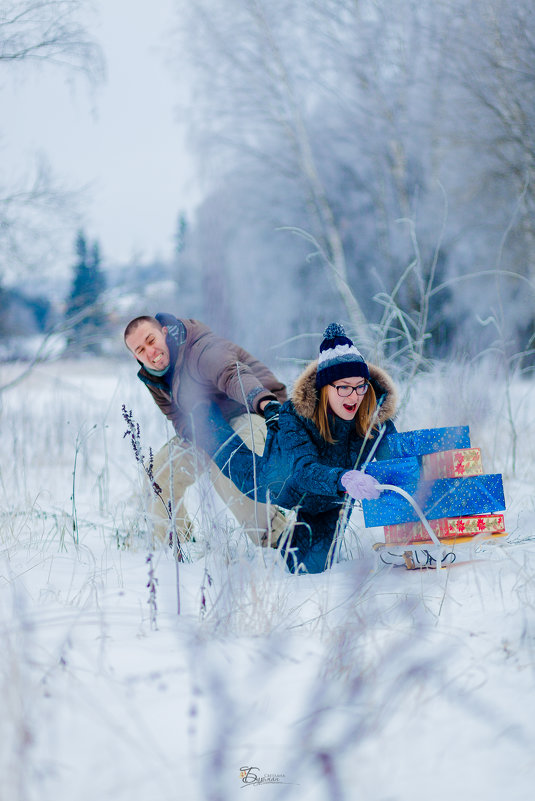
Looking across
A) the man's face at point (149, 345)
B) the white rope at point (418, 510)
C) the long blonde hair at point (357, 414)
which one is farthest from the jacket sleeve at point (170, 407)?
the white rope at point (418, 510)

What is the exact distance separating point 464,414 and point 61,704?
127 inches

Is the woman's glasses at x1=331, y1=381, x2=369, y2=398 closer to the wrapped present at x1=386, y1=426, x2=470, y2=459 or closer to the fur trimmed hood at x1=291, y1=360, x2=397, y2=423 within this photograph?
the fur trimmed hood at x1=291, y1=360, x2=397, y2=423

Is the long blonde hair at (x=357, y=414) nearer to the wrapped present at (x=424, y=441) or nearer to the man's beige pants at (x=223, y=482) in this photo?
the wrapped present at (x=424, y=441)

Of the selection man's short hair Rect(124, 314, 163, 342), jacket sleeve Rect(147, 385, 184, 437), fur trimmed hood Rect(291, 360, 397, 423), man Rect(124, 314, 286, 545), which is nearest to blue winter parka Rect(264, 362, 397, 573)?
fur trimmed hood Rect(291, 360, 397, 423)

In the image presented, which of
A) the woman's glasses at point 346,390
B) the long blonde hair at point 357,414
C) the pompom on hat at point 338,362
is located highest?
the pompom on hat at point 338,362

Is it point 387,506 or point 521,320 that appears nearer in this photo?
point 387,506

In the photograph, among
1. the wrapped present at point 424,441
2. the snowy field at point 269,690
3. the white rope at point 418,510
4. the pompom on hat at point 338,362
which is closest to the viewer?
the snowy field at point 269,690

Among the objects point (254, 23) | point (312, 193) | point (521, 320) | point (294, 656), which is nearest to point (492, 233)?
point (521, 320)

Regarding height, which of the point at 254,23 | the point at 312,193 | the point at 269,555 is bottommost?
the point at 269,555

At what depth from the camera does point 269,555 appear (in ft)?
8.98

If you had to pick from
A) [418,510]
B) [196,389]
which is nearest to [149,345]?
[196,389]

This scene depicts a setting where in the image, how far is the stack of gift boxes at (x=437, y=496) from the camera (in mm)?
2232

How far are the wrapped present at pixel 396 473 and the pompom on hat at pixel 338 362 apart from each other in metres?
0.38

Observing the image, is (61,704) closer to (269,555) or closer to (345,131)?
(269,555)
